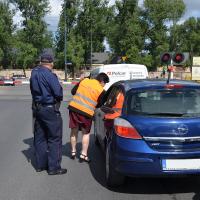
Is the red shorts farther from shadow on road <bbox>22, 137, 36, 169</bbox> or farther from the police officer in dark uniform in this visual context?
shadow on road <bbox>22, 137, 36, 169</bbox>

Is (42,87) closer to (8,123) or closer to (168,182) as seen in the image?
(168,182)

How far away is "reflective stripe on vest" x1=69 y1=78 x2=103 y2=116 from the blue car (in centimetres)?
184

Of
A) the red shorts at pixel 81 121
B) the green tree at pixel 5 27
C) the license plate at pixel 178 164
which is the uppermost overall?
the green tree at pixel 5 27

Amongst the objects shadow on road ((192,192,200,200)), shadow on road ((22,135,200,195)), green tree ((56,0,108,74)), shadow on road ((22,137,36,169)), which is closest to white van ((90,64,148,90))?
shadow on road ((22,137,36,169))

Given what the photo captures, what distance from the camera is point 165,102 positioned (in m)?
6.22

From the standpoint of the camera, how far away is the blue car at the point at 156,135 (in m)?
5.88

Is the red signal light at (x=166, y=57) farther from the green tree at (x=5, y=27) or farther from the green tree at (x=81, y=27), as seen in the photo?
the green tree at (x=5, y=27)

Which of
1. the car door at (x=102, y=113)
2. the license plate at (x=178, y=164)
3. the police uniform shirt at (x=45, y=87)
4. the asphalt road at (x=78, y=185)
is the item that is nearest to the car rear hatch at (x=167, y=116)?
the license plate at (x=178, y=164)

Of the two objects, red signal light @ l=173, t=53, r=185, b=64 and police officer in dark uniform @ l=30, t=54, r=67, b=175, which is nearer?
police officer in dark uniform @ l=30, t=54, r=67, b=175

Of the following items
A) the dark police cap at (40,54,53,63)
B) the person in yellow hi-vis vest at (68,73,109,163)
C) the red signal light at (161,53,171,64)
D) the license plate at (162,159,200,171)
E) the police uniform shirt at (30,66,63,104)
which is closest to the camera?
the license plate at (162,159,200,171)

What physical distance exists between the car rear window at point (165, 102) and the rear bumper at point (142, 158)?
438mm

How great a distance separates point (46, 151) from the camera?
25.1ft

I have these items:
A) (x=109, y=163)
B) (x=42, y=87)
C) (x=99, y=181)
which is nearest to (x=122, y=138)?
(x=109, y=163)

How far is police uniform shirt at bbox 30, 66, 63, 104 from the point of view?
726 cm
